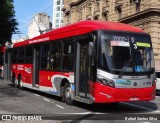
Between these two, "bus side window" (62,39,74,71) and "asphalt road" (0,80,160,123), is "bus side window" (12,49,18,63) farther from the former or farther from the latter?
→ "bus side window" (62,39,74,71)

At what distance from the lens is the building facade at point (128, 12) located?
4300cm

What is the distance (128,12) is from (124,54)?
124 feet

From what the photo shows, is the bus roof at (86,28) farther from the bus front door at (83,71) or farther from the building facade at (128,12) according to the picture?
→ the building facade at (128,12)

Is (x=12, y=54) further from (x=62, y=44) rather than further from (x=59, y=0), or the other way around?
(x=59, y=0)

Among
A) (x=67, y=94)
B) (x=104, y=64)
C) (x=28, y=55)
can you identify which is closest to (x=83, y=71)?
(x=104, y=64)

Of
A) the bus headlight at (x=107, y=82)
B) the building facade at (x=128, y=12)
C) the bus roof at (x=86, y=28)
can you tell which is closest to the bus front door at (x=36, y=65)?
the bus roof at (x=86, y=28)

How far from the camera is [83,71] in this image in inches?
548

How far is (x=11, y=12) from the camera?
41500mm

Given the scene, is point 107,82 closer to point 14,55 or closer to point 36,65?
point 36,65

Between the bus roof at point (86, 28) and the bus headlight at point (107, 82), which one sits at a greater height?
the bus roof at point (86, 28)

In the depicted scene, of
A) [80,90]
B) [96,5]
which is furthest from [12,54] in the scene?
[96,5]

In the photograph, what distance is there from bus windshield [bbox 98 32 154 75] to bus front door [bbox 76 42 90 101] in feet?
3.41

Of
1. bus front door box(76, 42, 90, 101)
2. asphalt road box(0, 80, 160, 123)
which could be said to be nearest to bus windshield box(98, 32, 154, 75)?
bus front door box(76, 42, 90, 101)

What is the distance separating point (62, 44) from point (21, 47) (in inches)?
287
